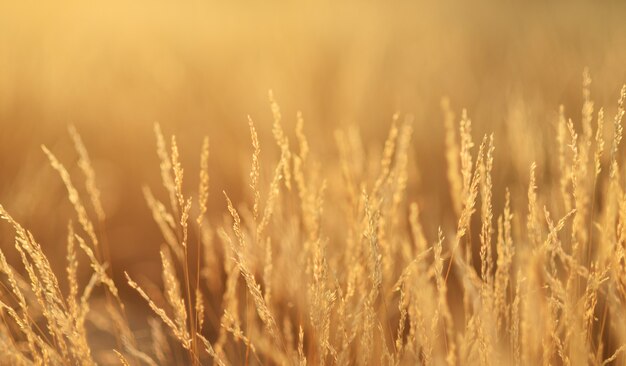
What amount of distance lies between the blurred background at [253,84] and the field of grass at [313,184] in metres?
0.02

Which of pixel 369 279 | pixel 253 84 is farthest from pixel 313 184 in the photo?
pixel 253 84

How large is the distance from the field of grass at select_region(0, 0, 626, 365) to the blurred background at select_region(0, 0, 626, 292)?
0.05 feet

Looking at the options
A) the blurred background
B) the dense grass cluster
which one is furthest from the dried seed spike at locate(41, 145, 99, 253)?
A: the blurred background

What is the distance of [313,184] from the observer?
4.84 ft

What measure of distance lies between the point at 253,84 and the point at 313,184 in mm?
2666

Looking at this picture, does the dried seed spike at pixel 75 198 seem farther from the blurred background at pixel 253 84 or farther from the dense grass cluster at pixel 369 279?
the blurred background at pixel 253 84

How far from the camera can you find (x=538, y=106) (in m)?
3.11

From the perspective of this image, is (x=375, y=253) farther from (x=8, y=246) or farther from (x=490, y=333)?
(x=8, y=246)

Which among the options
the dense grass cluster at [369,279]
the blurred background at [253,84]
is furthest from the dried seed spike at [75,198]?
the blurred background at [253,84]

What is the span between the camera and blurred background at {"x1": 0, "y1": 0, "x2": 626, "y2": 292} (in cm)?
284

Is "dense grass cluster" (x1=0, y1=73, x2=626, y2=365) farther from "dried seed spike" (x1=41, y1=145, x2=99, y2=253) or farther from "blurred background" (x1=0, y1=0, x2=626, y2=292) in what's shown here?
"blurred background" (x1=0, y1=0, x2=626, y2=292)

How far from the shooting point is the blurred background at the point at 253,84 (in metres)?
2.84

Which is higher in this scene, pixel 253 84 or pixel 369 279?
pixel 253 84

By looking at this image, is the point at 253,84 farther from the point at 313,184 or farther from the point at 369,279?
the point at 313,184
